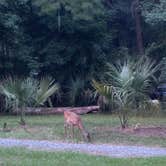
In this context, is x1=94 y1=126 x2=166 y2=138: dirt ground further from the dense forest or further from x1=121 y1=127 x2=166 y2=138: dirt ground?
the dense forest

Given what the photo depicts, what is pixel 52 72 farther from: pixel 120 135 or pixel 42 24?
pixel 120 135

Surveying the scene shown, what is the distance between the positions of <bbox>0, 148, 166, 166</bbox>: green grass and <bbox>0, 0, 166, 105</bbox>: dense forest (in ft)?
56.2

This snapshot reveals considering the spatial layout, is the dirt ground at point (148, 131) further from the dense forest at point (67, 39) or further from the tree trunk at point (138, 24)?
the tree trunk at point (138, 24)

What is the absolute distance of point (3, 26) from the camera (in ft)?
102

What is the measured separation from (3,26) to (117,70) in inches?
495

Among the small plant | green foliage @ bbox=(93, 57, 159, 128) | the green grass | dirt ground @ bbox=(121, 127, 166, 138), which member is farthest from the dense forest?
the green grass

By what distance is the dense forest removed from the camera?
3206 centimetres

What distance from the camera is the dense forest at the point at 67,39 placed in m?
32.1

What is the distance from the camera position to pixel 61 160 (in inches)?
511

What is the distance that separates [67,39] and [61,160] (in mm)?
22206

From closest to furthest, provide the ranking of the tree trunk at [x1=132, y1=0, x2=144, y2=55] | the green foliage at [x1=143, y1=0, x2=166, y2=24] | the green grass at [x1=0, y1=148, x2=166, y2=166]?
the green grass at [x1=0, y1=148, x2=166, y2=166], the green foliage at [x1=143, y1=0, x2=166, y2=24], the tree trunk at [x1=132, y1=0, x2=144, y2=55]

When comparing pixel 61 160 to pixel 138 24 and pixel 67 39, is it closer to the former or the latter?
pixel 67 39

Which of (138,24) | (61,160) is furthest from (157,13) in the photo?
(61,160)

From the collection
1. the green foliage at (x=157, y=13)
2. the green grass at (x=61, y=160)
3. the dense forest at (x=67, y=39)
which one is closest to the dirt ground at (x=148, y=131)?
the green grass at (x=61, y=160)
